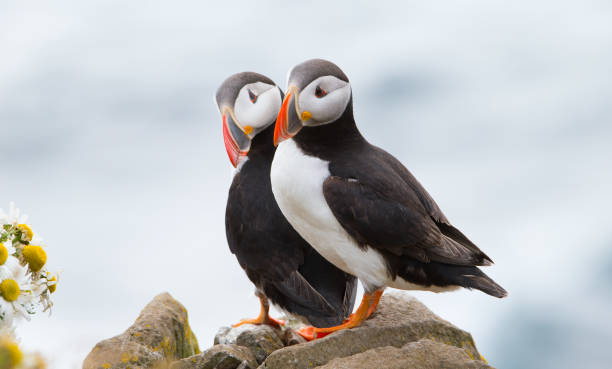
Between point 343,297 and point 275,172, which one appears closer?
point 275,172

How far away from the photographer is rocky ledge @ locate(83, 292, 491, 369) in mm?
5363

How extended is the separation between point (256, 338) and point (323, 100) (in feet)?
7.39

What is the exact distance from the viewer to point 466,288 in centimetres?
614

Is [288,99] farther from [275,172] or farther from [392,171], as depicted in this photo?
[392,171]

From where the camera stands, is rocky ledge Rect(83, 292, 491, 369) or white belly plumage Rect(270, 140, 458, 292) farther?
white belly plumage Rect(270, 140, 458, 292)

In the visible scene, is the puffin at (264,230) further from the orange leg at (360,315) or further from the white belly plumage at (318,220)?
the white belly plumage at (318,220)

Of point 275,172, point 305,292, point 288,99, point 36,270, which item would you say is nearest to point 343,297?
point 305,292

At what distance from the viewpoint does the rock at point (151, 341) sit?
6025 mm

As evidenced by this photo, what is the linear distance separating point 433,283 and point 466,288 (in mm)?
262

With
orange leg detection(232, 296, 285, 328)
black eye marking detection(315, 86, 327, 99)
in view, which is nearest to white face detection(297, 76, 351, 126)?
black eye marking detection(315, 86, 327, 99)

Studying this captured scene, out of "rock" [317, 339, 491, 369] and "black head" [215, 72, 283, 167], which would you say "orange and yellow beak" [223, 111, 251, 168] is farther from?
"rock" [317, 339, 491, 369]

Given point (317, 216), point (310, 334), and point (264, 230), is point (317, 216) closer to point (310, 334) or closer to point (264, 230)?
point (264, 230)

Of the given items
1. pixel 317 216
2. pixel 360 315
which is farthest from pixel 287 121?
pixel 360 315

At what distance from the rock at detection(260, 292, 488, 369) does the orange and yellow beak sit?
1.82m
